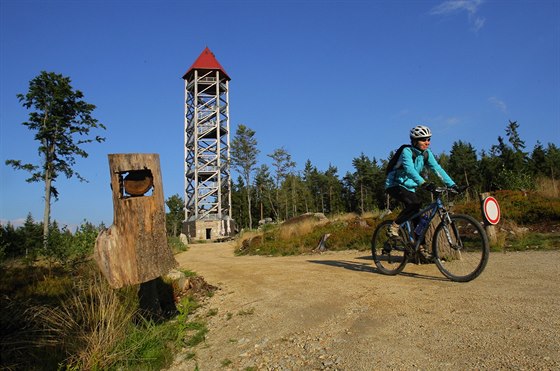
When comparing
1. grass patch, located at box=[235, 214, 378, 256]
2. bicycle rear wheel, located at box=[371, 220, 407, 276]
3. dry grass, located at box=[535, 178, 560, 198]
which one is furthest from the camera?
dry grass, located at box=[535, 178, 560, 198]

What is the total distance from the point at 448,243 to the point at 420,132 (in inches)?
66.8

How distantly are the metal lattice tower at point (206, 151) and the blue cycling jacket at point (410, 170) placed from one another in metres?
40.7

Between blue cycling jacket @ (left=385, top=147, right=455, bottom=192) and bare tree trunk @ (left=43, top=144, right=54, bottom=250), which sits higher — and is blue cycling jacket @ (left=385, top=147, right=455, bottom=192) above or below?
below

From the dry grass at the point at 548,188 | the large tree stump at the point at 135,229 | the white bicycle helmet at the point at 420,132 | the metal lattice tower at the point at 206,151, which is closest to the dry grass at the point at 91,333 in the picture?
the large tree stump at the point at 135,229

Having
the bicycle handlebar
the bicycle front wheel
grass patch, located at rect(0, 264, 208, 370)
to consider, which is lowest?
grass patch, located at rect(0, 264, 208, 370)

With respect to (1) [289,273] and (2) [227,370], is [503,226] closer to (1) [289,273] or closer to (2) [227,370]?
(1) [289,273]

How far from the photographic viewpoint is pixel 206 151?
47594 mm

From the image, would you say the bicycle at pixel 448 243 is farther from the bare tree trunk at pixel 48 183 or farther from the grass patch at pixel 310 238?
the bare tree trunk at pixel 48 183

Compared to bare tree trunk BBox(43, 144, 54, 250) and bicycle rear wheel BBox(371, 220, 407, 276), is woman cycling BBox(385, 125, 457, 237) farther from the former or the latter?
bare tree trunk BBox(43, 144, 54, 250)

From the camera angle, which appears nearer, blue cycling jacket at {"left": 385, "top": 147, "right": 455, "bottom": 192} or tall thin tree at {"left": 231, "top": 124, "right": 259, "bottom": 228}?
blue cycling jacket at {"left": 385, "top": 147, "right": 455, "bottom": 192}

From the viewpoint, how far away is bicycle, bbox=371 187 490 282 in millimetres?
4625

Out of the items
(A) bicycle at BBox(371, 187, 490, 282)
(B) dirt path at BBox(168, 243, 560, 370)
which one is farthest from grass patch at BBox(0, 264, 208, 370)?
(A) bicycle at BBox(371, 187, 490, 282)

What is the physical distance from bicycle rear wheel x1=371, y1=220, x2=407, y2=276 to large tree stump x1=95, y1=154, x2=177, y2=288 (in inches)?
135

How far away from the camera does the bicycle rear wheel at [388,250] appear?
5696 millimetres
